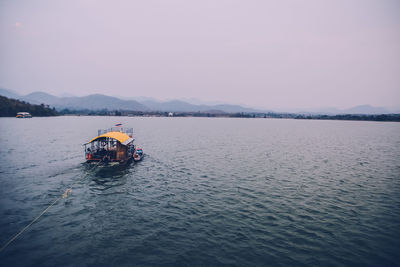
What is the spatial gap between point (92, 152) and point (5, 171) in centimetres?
1438

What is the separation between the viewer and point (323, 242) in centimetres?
1794

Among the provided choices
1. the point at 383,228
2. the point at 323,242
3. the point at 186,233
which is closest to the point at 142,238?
→ the point at 186,233

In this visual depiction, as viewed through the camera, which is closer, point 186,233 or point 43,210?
point 186,233

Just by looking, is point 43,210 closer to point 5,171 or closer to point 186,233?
point 186,233

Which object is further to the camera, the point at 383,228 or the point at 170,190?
the point at 170,190

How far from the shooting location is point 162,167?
140ft

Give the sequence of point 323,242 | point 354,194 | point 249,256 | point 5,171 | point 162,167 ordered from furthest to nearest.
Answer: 1. point 162,167
2. point 5,171
3. point 354,194
4. point 323,242
5. point 249,256

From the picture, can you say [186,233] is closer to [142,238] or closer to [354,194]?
[142,238]

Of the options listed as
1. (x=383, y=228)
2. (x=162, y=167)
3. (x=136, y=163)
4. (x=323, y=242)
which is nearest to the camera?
(x=323, y=242)

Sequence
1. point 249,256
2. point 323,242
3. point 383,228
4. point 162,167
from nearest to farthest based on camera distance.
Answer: point 249,256 < point 323,242 < point 383,228 < point 162,167

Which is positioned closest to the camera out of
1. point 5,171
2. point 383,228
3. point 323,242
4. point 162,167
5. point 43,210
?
point 323,242

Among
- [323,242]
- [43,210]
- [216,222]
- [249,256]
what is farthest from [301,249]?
[43,210]

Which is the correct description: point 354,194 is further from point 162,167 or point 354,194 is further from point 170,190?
point 162,167

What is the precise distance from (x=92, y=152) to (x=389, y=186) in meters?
54.8
